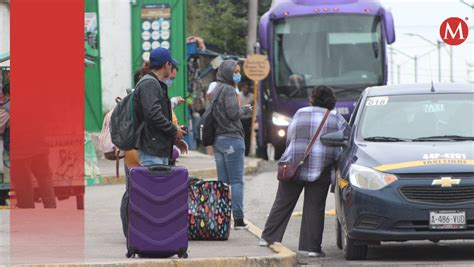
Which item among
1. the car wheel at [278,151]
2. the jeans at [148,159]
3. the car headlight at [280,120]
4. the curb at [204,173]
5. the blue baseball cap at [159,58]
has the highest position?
the blue baseball cap at [159,58]

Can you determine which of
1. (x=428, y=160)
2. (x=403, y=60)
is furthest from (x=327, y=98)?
(x=403, y=60)

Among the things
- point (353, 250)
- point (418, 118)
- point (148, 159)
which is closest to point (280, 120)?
point (418, 118)

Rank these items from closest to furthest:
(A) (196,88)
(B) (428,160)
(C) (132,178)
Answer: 1. (C) (132,178)
2. (B) (428,160)
3. (A) (196,88)

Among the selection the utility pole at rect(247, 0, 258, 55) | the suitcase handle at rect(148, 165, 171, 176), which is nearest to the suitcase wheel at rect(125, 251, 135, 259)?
the suitcase handle at rect(148, 165, 171, 176)

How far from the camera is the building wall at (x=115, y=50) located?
30.1 metres

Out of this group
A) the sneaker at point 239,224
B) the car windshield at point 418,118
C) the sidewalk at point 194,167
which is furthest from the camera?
the sidewalk at point 194,167

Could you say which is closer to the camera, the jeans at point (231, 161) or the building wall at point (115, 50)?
the jeans at point (231, 161)

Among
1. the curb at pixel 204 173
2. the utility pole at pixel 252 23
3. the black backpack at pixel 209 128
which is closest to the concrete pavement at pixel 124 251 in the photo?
the black backpack at pixel 209 128

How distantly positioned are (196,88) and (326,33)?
8.33 metres

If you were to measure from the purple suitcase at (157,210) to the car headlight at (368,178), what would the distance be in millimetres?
1779

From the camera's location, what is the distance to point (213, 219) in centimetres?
1291

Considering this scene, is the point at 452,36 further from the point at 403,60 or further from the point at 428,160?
the point at 403,60

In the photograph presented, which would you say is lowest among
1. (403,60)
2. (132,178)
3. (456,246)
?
(403,60)

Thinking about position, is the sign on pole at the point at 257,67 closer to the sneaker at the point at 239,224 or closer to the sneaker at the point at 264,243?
the sneaker at the point at 239,224
